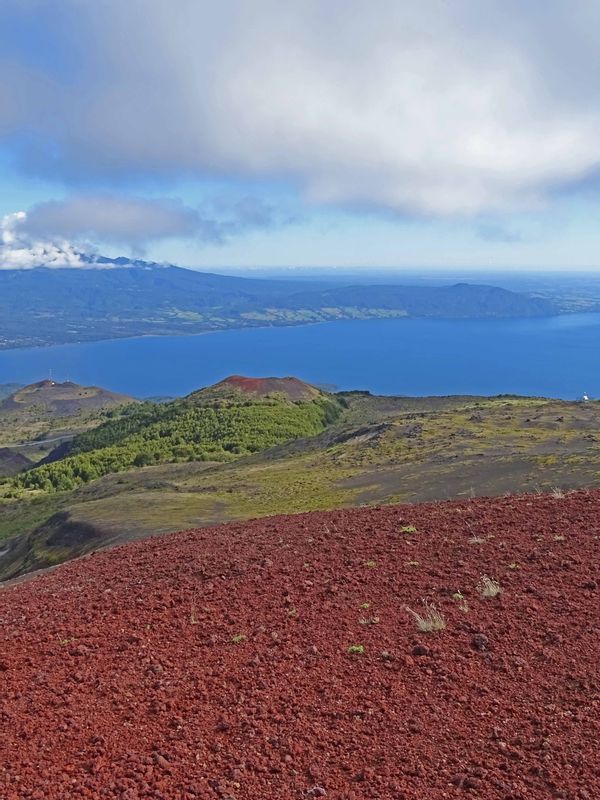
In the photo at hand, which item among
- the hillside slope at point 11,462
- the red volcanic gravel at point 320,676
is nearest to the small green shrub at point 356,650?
the red volcanic gravel at point 320,676

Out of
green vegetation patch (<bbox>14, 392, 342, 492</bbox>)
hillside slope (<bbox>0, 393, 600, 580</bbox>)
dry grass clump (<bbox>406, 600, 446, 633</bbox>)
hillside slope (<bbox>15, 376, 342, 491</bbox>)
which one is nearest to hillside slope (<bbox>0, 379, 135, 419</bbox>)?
hillside slope (<bbox>15, 376, 342, 491</bbox>)

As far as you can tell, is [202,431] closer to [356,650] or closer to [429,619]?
[429,619]

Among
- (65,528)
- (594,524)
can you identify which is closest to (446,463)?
(65,528)

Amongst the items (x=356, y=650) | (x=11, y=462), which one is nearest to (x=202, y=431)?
(x=11, y=462)

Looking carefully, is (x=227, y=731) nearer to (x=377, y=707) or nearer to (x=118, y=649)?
(x=377, y=707)

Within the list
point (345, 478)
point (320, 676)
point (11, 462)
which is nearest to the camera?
point (320, 676)

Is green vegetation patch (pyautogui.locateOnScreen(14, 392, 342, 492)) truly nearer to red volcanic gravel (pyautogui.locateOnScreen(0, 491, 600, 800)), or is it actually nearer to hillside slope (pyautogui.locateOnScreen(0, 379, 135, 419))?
red volcanic gravel (pyautogui.locateOnScreen(0, 491, 600, 800))

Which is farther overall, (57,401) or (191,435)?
(57,401)

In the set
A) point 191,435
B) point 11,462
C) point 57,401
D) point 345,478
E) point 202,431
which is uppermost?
point 345,478
